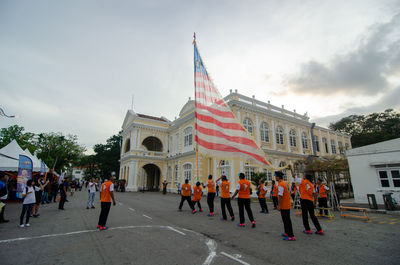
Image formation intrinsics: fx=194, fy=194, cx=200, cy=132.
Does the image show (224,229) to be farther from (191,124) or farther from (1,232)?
(191,124)

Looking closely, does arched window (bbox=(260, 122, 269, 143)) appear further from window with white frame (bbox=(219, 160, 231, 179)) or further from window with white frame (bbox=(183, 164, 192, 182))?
window with white frame (bbox=(183, 164, 192, 182))

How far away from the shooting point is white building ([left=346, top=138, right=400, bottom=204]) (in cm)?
1080

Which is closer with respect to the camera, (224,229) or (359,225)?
(224,229)

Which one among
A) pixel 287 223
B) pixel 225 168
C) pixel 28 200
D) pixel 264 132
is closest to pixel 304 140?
pixel 264 132

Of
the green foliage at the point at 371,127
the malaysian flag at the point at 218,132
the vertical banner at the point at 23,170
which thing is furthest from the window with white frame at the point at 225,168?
the green foliage at the point at 371,127

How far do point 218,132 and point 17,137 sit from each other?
44.2m

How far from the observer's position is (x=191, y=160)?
23.9 metres

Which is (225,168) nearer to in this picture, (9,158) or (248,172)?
(248,172)

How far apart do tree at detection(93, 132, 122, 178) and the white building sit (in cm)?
4071

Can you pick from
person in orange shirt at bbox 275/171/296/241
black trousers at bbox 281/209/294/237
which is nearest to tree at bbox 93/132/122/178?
person in orange shirt at bbox 275/171/296/241

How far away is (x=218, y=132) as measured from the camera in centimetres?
655

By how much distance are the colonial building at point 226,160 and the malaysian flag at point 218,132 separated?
9881 millimetres

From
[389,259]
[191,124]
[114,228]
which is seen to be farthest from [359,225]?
[191,124]

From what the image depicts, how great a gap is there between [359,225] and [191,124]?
64.7ft
